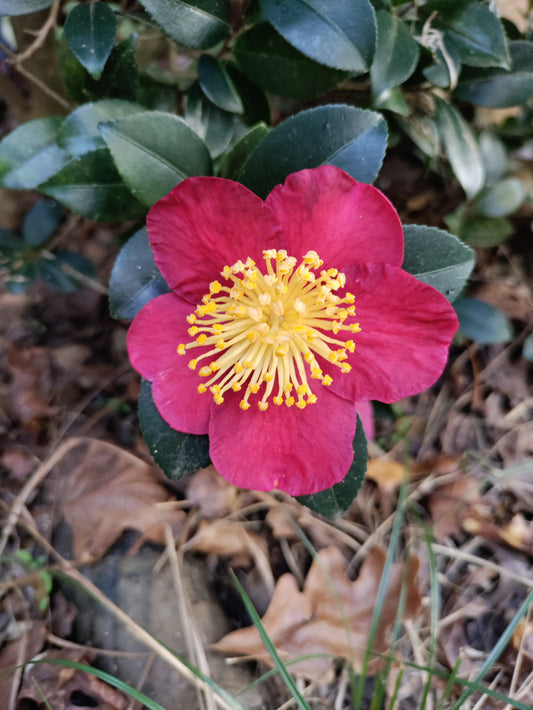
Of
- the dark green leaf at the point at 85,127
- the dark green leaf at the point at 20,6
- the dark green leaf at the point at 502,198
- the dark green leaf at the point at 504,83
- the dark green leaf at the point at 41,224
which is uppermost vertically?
the dark green leaf at the point at 20,6

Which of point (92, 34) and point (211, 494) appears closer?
point (92, 34)

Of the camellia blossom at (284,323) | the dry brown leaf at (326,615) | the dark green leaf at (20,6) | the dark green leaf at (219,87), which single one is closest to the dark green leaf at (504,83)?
the dark green leaf at (219,87)

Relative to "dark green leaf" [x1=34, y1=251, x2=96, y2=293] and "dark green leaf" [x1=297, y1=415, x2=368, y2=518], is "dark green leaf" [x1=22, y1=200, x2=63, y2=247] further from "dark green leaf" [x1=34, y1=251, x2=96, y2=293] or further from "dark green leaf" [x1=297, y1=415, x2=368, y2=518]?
"dark green leaf" [x1=297, y1=415, x2=368, y2=518]

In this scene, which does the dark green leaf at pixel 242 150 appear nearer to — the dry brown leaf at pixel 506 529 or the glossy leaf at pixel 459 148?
the glossy leaf at pixel 459 148

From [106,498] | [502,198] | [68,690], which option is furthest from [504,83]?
[68,690]

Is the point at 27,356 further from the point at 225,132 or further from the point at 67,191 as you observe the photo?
the point at 225,132

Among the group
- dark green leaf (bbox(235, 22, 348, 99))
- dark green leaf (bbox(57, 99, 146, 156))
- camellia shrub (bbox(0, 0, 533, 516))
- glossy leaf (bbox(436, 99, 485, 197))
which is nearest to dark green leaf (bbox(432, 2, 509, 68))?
camellia shrub (bbox(0, 0, 533, 516))

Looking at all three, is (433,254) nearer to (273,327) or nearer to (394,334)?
(394,334)
